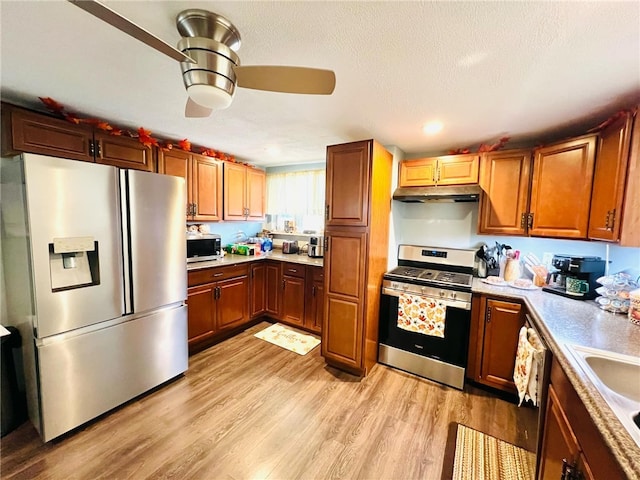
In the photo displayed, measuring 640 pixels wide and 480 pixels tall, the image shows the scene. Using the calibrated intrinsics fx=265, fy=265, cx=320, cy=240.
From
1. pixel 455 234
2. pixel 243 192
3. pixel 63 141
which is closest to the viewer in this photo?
pixel 63 141

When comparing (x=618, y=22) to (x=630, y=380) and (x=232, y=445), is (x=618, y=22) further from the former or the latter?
(x=232, y=445)

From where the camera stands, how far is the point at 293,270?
11.0ft

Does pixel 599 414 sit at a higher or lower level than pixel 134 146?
lower

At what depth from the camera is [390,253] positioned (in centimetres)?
284

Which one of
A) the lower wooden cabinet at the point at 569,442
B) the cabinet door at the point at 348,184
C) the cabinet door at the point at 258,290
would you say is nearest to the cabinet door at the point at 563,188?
the lower wooden cabinet at the point at 569,442

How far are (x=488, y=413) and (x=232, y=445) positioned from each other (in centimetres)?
188

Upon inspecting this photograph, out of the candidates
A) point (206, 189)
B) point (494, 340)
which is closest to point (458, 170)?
point (494, 340)

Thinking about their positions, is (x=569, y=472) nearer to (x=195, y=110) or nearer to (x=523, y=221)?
(x=523, y=221)

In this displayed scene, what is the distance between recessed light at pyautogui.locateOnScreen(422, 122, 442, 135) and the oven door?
146cm

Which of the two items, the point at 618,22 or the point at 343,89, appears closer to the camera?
the point at 618,22

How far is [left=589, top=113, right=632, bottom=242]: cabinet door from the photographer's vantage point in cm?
159

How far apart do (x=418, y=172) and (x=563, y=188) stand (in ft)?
3.72

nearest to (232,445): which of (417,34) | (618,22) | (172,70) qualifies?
(172,70)

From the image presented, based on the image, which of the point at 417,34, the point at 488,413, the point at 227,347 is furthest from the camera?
the point at 227,347
